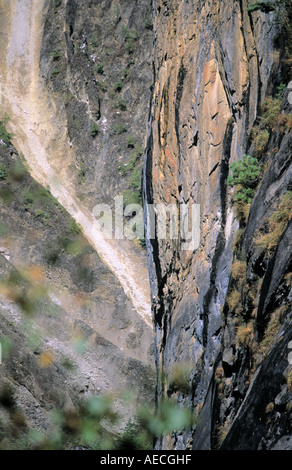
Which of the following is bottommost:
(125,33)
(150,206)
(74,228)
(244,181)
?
(74,228)

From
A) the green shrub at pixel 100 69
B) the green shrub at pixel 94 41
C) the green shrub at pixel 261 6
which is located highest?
the green shrub at pixel 94 41

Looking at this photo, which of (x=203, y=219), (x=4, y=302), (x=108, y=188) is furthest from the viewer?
(x=108, y=188)

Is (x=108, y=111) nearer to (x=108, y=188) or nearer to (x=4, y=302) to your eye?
(x=108, y=188)

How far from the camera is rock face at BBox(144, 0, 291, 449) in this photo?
8.54 metres

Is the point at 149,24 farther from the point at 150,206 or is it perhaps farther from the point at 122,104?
the point at 150,206

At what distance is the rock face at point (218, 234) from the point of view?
854 cm

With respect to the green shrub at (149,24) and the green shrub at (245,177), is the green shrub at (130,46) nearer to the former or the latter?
the green shrub at (149,24)

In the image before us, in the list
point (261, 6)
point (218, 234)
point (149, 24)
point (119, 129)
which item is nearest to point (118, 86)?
point (119, 129)

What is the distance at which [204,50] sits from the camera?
48.3 ft

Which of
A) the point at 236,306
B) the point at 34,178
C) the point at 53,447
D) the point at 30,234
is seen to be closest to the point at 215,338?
the point at 236,306

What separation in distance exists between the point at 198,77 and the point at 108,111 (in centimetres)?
1014

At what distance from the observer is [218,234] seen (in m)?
12.8

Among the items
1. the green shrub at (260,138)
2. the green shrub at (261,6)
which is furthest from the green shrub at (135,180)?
the green shrub at (261,6)

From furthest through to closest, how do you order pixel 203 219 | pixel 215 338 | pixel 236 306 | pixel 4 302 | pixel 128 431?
pixel 4 302
pixel 128 431
pixel 203 219
pixel 215 338
pixel 236 306
